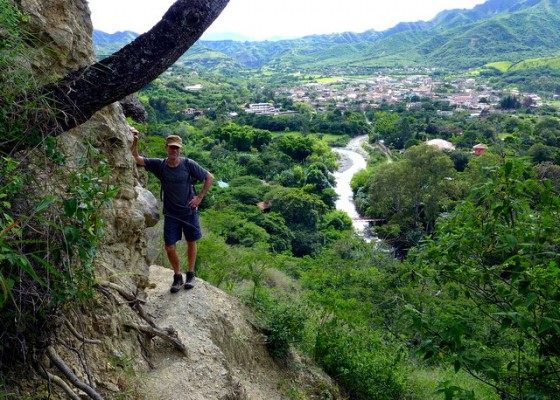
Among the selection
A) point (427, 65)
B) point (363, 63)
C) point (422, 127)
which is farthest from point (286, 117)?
point (363, 63)

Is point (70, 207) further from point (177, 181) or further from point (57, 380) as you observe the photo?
point (177, 181)

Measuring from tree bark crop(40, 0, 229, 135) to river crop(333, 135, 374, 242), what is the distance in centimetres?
2166

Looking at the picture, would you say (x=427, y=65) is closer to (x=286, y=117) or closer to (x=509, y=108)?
(x=509, y=108)

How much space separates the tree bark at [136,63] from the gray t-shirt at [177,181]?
1.31 meters

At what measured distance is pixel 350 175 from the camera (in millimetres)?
36469

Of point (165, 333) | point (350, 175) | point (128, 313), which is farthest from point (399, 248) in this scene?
point (128, 313)

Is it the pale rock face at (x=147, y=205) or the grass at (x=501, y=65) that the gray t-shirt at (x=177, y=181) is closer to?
the pale rock face at (x=147, y=205)

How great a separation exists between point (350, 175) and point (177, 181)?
33267mm

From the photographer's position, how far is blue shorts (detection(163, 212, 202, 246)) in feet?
13.5

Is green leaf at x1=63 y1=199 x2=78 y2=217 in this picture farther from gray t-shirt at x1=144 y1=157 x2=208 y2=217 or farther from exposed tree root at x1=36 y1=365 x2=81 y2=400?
gray t-shirt at x1=144 y1=157 x2=208 y2=217

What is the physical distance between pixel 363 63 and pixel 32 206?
150 meters

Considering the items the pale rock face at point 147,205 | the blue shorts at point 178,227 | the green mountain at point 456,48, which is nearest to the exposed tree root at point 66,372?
the blue shorts at point 178,227

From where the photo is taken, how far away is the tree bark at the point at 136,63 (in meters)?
2.59

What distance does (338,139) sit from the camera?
48.8m
